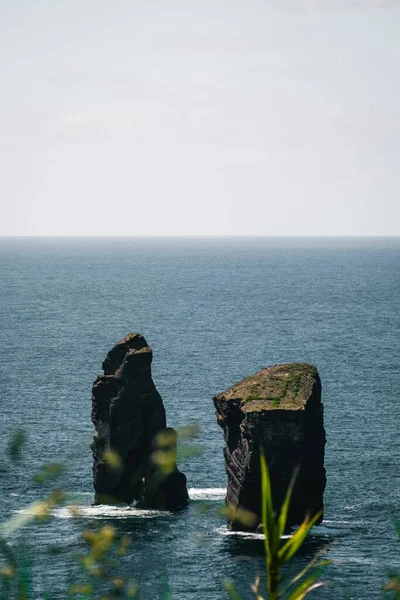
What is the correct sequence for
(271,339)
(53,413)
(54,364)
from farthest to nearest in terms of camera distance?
(271,339), (54,364), (53,413)

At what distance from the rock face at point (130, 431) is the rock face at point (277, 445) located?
261 inches

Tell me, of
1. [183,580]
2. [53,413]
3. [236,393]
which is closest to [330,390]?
[53,413]

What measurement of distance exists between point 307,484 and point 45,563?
65.4ft

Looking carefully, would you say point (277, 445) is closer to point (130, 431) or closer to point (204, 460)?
point (130, 431)

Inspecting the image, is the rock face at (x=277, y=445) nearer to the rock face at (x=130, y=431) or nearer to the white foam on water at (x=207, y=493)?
the white foam on water at (x=207, y=493)

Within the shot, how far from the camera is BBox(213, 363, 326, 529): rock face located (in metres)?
70.3

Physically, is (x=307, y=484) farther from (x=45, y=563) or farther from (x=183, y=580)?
(x=45, y=563)

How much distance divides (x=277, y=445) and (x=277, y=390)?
8.26m

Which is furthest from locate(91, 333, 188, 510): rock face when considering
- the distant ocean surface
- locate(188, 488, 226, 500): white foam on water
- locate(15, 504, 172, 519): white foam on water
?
the distant ocean surface

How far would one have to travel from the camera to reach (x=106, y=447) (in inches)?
3260

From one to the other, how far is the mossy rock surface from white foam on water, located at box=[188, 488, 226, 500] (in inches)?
303

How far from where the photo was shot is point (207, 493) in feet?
268

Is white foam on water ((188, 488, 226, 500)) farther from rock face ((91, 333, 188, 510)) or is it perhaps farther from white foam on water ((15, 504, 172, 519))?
white foam on water ((15, 504, 172, 519))

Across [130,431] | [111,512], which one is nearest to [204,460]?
[130,431]
